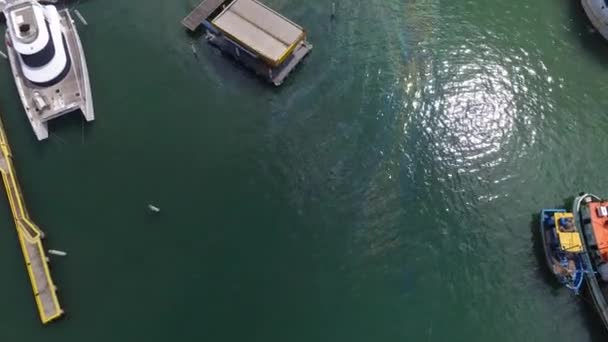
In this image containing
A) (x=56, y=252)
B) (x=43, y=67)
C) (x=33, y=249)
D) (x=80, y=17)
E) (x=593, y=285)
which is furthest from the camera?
(x=80, y=17)

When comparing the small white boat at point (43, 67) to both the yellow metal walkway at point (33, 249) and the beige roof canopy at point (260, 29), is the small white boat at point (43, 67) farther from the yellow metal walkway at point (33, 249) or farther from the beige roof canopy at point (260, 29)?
the beige roof canopy at point (260, 29)

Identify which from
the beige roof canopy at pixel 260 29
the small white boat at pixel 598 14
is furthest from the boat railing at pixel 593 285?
the beige roof canopy at pixel 260 29

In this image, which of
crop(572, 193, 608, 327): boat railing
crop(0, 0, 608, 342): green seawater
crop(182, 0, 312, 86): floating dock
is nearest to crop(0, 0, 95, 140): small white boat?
crop(0, 0, 608, 342): green seawater

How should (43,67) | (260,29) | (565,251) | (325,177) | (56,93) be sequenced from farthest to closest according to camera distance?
(260,29)
(56,93)
(43,67)
(325,177)
(565,251)

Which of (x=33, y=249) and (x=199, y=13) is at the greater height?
(x=199, y=13)

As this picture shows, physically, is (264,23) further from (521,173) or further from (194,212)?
(521,173)

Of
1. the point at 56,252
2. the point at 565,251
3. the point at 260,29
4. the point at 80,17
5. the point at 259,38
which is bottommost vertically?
the point at 565,251

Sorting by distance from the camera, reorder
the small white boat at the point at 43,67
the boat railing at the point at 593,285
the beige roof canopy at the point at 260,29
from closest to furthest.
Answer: the boat railing at the point at 593,285
the small white boat at the point at 43,67
the beige roof canopy at the point at 260,29

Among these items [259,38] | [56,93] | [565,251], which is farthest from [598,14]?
[56,93]

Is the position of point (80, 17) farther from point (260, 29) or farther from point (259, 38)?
point (259, 38)
